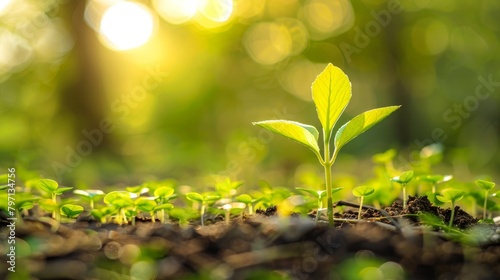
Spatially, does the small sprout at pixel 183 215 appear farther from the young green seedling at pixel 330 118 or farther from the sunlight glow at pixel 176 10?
the sunlight glow at pixel 176 10

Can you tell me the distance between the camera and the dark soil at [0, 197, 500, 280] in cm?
104

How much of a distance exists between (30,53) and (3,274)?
50.9 ft

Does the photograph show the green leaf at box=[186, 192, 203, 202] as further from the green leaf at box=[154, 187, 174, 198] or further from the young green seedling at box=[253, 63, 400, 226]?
the young green seedling at box=[253, 63, 400, 226]

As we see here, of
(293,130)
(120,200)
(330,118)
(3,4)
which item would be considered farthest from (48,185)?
(3,4)

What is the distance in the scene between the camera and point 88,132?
10.5 metres

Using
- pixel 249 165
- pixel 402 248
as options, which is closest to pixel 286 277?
pixel 402 248

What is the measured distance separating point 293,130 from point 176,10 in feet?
55.3

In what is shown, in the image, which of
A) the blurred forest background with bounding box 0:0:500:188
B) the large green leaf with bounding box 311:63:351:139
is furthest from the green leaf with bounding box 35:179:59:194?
the blurred forest background with bounding box 0:0:500:188

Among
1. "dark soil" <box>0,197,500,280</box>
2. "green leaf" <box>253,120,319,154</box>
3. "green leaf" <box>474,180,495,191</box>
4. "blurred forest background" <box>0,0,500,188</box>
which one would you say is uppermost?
"blurred forest background" <box>0,0,500,188</box>

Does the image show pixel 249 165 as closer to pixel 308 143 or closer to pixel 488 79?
pixel 308 143

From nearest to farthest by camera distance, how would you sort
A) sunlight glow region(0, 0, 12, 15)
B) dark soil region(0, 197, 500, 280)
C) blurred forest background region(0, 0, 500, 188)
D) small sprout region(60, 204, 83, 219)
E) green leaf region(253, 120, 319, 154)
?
1. dark soil region(0, 197, 500, 280)
2. green leaf region(253, 120, 319, 154)
3. small sprout region(60, 204, 83, 219)
4. sunlight glow region(0, 0, 12, 15)
5. blurred forest background region(0, 0, 500, 188)

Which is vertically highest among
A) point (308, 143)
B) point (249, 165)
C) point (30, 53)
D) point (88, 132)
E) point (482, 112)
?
point (30, 53)

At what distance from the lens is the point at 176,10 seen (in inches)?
687

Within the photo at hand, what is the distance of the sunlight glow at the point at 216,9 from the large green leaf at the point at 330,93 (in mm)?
15226
